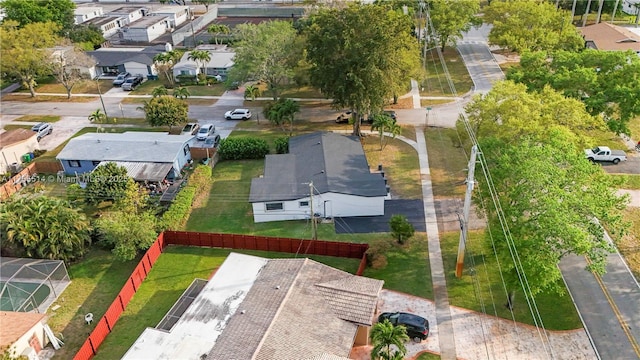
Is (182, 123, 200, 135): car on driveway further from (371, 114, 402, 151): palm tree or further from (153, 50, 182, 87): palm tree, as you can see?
(371, 114, 402, 151): palm tree

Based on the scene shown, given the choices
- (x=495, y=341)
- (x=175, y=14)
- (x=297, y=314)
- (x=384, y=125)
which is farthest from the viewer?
(x=175, y=14)

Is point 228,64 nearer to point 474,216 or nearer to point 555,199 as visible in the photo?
point 474,216

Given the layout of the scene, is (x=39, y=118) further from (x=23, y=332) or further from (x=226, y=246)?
(x=23, y=332)

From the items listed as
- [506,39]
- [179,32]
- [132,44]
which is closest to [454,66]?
[506,39]

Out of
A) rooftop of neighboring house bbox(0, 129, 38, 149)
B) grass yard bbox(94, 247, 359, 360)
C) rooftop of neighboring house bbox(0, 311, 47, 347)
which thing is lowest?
grass yard bbox(94, 247, 359, 360)

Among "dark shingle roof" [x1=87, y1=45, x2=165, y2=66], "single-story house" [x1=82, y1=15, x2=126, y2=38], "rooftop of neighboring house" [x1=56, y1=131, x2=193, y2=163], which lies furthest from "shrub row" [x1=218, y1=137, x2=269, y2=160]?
"single-story house" [x1=82, y1=15, x2=126, y2=38]

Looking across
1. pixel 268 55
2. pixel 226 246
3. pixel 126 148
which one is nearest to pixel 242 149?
pixel 126 148

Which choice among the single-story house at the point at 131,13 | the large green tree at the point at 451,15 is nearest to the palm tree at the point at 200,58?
the large green tree at the point at 451,15
